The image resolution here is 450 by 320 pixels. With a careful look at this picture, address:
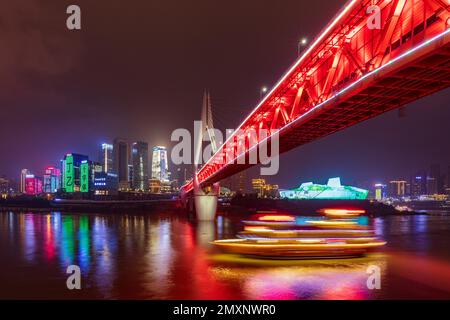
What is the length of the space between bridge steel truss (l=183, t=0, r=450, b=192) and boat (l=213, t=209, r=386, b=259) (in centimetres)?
632

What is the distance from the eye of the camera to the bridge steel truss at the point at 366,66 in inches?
605

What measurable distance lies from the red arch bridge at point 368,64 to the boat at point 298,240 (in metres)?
6.32

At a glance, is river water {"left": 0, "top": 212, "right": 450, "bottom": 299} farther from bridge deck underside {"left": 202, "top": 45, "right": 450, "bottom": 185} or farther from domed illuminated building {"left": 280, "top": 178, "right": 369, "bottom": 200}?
domed illuminated building {"left": 280, "top": 178, "right": 369, "bottom": 200}

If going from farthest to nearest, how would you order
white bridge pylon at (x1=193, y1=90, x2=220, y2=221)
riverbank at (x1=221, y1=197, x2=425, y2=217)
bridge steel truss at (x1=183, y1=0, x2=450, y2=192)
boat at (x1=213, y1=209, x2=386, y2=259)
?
riverbank at (x1=221, y1=197, x2=425, y2=217)
white bridge pylon at (x1=193, y1=90, x2=220, y2=221)
boat at (x1=213, y1=209, x2=386, y2=259)
bridge steel truss at (x1=183, y1=0, x2=450, y2=192)

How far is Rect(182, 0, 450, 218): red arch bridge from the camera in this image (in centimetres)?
1538

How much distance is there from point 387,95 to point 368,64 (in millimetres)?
1906

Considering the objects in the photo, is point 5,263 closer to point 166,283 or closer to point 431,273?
point 166,283

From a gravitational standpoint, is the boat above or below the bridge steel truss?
below

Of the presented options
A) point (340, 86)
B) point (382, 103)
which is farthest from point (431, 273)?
point (340, 86)

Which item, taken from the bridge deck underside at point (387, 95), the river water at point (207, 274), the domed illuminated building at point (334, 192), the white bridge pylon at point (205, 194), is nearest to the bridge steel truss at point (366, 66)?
the bridge deck underside at point (387, 95)

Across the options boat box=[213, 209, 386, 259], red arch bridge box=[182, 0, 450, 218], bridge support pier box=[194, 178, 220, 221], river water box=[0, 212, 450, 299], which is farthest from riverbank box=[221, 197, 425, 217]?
red arch bridge box=[182, 0, 450, 218]

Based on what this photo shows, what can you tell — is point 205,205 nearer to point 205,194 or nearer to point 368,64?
point 205,194

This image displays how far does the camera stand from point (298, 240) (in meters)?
25.2

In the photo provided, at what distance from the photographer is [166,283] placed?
66.5ft
